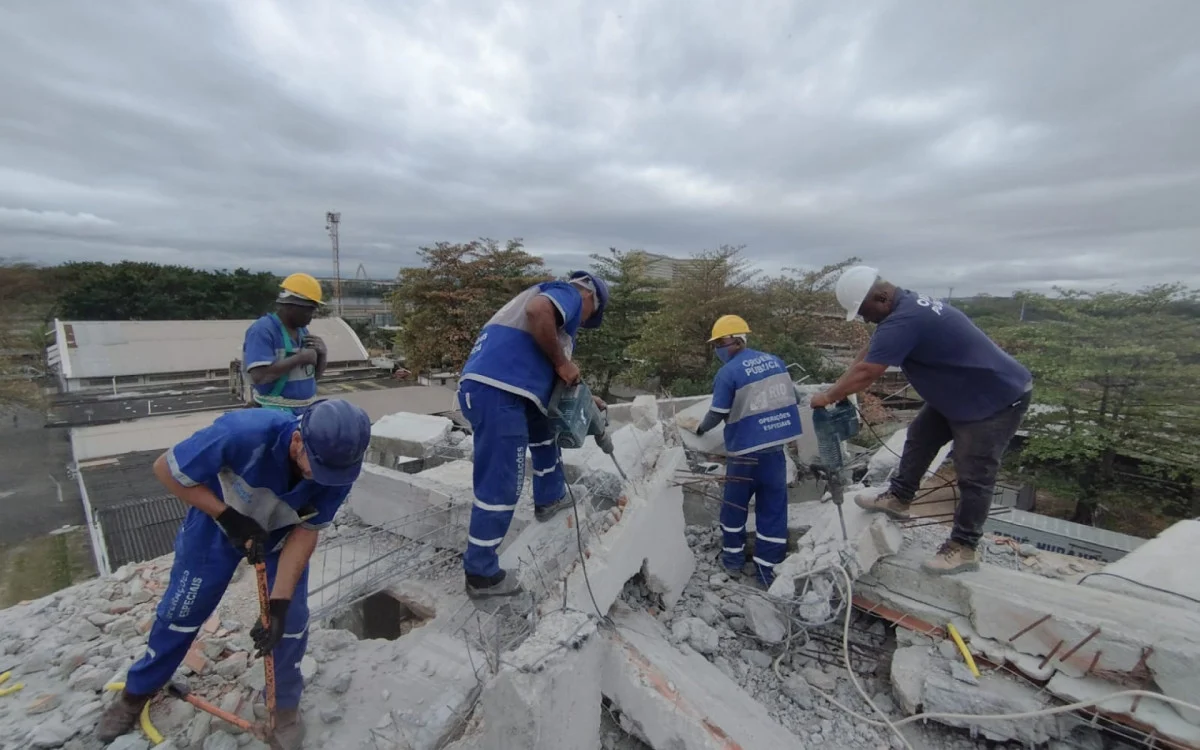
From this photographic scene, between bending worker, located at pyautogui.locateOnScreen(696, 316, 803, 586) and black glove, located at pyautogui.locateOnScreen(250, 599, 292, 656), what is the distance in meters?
2.52

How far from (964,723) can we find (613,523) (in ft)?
5.89

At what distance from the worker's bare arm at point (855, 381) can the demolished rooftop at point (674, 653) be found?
2.56 ft

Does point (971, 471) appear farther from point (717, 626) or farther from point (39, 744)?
point (39, 744)

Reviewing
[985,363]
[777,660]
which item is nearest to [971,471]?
[985,363]

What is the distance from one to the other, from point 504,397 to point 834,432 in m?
2.10

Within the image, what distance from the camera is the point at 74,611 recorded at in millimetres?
3252

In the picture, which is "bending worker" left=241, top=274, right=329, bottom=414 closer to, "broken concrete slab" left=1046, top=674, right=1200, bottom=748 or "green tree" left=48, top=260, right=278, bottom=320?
"broken concrete slab" left=1046, top=674, right=1200, bottom=748

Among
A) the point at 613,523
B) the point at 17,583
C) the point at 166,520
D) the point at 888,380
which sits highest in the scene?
the point at 613,523

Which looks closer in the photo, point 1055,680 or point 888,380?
point 1055,680

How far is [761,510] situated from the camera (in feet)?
11.8

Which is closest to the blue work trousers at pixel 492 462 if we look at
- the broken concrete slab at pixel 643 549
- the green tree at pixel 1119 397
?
the broken concrete slab at pixel 643 549

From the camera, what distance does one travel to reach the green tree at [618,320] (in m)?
16.0

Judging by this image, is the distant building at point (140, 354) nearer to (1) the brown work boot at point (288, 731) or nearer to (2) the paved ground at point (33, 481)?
(2) the paved ground at point (33, 481)

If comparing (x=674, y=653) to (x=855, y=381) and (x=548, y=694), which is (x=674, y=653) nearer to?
(x=548, y=694)
